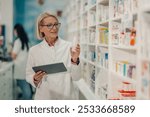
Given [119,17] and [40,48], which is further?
[40,48]

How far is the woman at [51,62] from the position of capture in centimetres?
256

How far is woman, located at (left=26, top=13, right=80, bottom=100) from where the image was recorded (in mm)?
2557

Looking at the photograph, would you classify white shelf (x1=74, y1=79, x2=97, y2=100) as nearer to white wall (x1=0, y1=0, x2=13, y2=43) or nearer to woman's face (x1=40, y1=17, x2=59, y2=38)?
woman's face (x1=40, y1=17, x2=59, y2=38)

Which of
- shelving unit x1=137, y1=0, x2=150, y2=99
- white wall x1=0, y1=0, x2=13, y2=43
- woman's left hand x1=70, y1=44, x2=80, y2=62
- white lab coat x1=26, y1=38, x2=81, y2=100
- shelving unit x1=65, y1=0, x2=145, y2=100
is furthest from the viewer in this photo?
white wall x1=0, y1=0, x2=13, y2=43

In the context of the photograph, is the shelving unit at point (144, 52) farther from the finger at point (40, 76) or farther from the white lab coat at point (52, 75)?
the finger at point (40, 76)

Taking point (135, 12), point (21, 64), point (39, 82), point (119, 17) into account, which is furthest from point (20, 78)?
point (135, 12)

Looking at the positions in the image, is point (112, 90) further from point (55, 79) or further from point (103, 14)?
point (103, 14)

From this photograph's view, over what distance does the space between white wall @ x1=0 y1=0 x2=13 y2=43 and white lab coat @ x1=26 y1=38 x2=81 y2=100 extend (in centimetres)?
46

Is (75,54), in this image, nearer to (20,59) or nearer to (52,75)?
(52,75)

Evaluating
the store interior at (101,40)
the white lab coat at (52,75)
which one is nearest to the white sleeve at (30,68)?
the white lab coat at (52,75)

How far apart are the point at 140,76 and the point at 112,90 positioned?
0.79 m

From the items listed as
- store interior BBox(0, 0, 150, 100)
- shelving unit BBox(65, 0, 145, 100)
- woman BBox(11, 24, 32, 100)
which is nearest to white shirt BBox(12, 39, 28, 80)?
woman BBox(11, 24, 32, 100)

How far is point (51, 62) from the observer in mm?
2629

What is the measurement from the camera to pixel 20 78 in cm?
300
